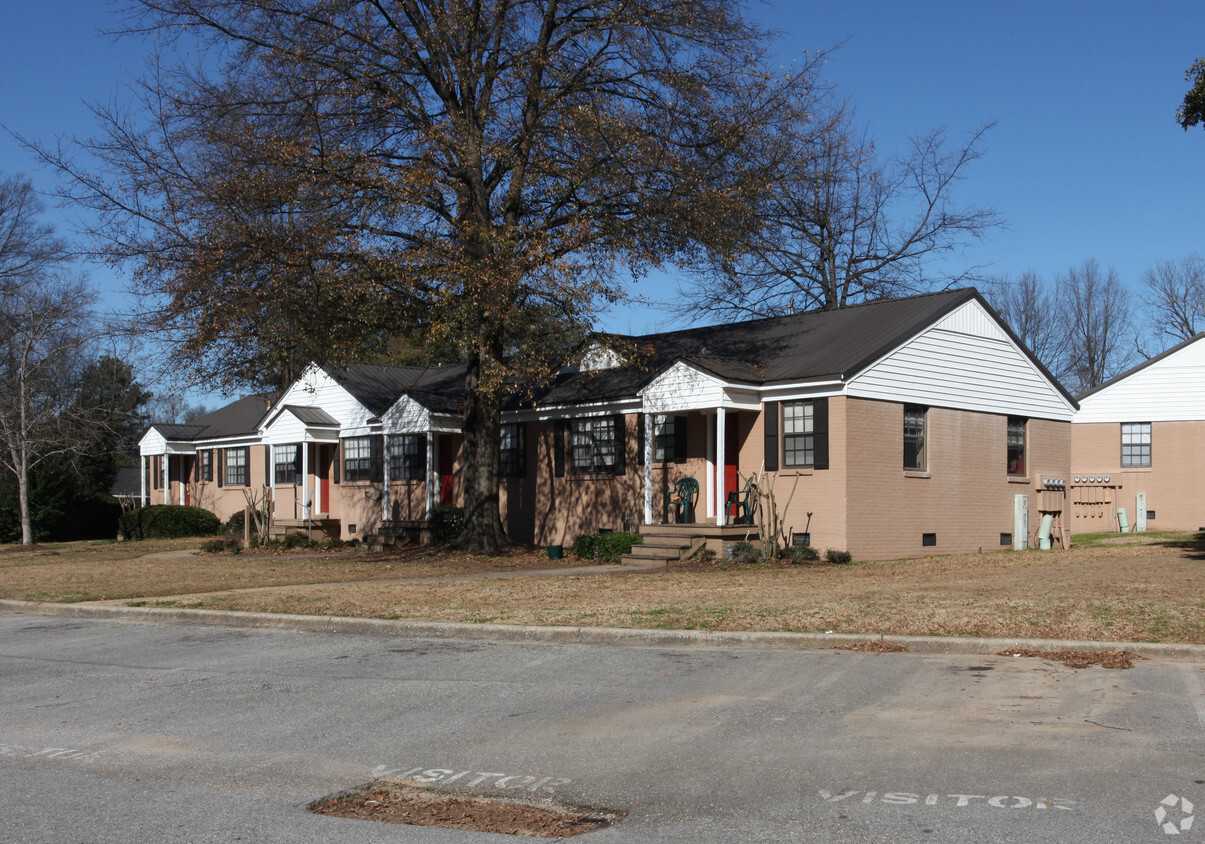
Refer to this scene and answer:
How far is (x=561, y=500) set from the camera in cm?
2741

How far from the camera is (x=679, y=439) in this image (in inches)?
975

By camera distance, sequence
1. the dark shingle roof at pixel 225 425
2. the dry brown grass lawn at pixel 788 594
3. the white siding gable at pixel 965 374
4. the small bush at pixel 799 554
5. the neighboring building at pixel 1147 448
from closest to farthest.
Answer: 1. the dry brown grass lawn at pixel 788 594
2. the small bush at pixel 799 554
3. the white siding gable at pixel 965 374
4. the neighboring building at pixel 1147 448
5. the dark shingle roof at pixel 225 425

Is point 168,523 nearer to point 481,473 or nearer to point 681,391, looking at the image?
point 481,473

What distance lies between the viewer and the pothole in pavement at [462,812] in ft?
18.1

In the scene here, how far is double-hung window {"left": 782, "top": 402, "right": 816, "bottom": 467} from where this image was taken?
22.5 m

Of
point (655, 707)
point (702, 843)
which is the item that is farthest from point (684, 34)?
point (702, 843)

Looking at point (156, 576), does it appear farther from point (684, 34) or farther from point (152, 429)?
point (152, 429)

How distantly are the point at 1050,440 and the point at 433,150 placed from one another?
16364 mm

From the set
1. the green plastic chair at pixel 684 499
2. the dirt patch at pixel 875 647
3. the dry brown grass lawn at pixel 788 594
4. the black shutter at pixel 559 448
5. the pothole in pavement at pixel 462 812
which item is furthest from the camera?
the black shutter at pixel 559 448

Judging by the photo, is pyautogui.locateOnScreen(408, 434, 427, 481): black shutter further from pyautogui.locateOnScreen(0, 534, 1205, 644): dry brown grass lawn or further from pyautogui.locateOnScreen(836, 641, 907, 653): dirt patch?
pyautogui.locateOnScreen(836, 641, 907, 653): dirt patch

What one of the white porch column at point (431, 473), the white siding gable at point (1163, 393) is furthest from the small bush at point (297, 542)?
the white siding gable at point (1163, 393)

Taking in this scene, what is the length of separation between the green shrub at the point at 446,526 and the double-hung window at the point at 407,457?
3.26 meters

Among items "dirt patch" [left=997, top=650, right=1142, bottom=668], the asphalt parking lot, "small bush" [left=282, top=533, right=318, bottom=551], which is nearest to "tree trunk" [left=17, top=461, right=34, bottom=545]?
"small bush" [left=282, top=533, right=318, bottom=551]

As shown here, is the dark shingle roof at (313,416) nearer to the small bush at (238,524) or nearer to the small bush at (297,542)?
the small bush at (238,524)
